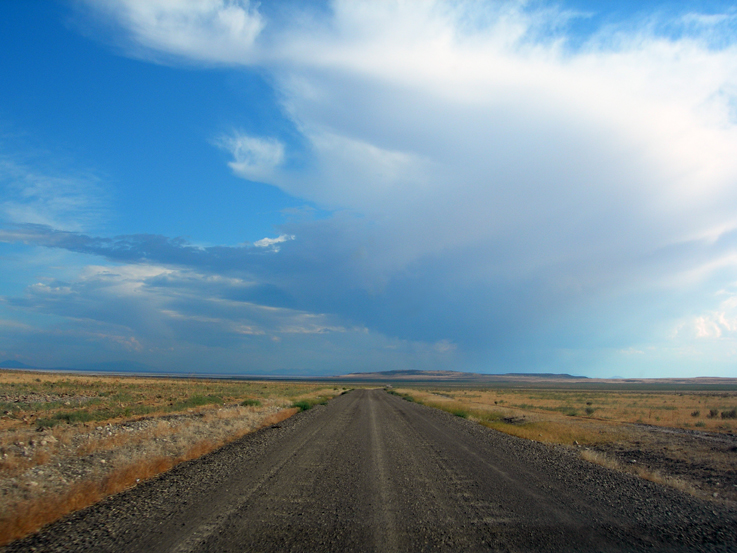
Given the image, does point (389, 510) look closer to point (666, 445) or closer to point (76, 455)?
point (76, 455)

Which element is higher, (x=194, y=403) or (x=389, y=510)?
(x=389, y=510)

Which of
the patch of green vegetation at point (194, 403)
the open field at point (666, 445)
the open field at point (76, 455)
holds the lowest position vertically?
the patch of green vegetation at point (194, 403)

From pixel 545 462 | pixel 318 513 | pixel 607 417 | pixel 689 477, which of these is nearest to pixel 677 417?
pixel 607 417

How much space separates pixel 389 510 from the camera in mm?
7297

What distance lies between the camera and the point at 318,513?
702 centimetres

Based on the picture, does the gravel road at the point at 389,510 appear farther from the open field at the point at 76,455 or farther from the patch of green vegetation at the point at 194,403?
the patch of green vegetation at the point at 194,403

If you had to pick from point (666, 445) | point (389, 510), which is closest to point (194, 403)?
point (389, 510)

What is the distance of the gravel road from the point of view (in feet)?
18.9

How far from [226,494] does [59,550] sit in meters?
3.04

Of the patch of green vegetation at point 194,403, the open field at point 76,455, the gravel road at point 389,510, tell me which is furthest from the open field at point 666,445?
the patch of green vegetation at point 194,403

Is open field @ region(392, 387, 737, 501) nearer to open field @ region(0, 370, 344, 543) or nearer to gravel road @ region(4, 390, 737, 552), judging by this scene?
gravel road @ region(4, 390, 737, 552)

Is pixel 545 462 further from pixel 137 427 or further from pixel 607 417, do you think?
pixel 607 417

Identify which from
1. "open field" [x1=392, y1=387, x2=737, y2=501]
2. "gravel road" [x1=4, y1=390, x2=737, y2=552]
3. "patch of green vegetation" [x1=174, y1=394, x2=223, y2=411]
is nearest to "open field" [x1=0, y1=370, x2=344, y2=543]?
"gravel road" [x1=4, y1=390, x2=737, y2=552]

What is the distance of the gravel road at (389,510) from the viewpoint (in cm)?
576
